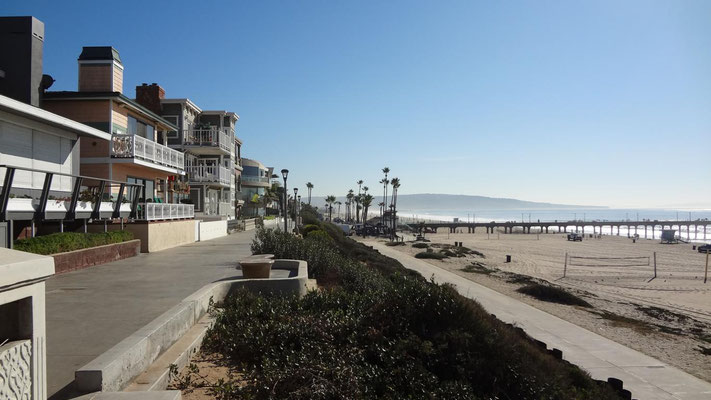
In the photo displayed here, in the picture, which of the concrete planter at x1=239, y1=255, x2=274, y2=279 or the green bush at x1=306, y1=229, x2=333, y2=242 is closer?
the concrete planter at x1=239, y1=255, x2=274, y2=279

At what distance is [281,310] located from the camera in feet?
25.2

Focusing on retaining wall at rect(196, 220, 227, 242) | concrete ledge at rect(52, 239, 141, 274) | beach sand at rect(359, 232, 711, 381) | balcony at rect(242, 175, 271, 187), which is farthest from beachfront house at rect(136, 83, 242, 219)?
balcony at rect(242, 175, 271, 187)

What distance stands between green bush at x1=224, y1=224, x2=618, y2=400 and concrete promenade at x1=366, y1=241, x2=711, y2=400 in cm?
154

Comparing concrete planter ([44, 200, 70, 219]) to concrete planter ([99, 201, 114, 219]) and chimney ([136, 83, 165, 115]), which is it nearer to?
concrete planter ([99, 201, 114, 219])

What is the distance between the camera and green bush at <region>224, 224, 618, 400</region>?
16.9 feet

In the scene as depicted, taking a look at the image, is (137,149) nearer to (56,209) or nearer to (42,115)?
(42,115)

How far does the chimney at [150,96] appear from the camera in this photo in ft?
109

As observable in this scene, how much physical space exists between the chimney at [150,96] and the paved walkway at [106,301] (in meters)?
20.9

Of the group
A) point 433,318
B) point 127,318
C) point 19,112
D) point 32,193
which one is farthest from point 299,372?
point 19,112

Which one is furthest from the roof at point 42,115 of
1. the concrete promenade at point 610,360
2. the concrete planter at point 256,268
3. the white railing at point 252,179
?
the white railing at point 252,179

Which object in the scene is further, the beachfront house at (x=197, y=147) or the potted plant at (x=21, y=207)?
the beachfront house at (x=197, y=147)

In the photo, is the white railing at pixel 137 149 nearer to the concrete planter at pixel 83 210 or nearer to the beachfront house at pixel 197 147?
the concrete planter at pixel 83 210

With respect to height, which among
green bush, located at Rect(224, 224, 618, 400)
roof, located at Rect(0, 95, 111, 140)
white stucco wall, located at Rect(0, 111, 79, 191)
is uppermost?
roof, located at Rect(0, 95, 111, 140)

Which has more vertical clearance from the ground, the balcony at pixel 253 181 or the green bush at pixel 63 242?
the balcony at pixel 253 181
